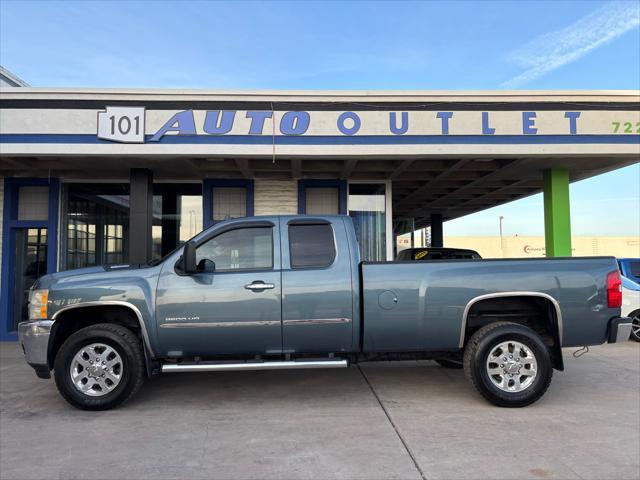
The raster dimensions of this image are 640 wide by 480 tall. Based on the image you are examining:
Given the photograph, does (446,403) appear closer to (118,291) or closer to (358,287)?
(358,287)

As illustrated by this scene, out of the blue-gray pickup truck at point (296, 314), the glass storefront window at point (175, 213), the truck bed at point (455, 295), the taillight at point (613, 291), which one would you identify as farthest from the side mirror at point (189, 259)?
the glass storefront window at point (175, 213)

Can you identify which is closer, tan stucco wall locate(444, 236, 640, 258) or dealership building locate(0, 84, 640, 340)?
dealership building locate(0, 84, 640, 340)

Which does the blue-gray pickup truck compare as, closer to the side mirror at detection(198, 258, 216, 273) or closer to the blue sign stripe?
the side mirror at detection(198, 258, 216, 273)

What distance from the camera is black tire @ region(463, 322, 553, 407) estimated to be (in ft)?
17.2

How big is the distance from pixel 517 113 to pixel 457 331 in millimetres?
5072

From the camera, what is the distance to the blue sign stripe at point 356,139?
8.26 m

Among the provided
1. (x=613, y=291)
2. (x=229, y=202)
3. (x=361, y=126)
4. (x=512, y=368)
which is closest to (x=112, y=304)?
(x=512, y=368)

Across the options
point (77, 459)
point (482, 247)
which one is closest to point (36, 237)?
point (77, 459)

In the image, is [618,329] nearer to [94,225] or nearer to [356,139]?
[356,139]

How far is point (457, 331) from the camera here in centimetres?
533

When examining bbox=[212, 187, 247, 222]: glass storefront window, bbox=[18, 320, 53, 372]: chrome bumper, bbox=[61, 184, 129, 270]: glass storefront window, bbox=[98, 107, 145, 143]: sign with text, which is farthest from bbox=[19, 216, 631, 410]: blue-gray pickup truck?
bbox=[61, 184, 129, 270]: glass storefront window

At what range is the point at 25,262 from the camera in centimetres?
1039

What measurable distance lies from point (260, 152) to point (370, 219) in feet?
11.3

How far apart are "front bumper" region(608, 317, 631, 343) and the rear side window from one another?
3125 millimetres
